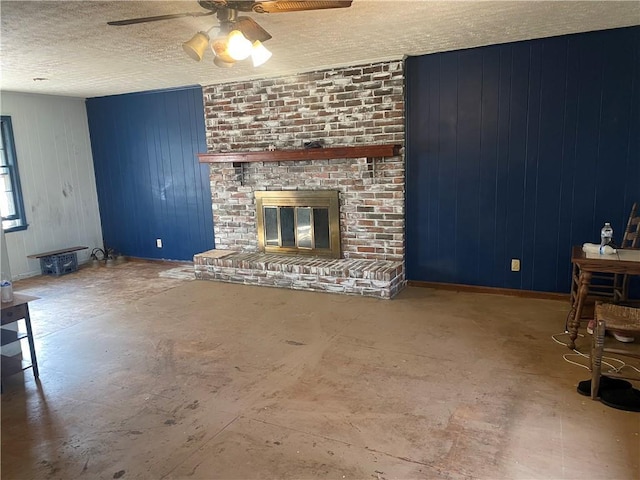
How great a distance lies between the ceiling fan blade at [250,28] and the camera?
2641 millimetres

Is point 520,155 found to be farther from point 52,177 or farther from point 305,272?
point 52,177

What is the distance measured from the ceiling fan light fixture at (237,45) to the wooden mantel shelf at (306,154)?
2.06 m

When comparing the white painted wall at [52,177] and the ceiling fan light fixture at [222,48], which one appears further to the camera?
the white painted wall at [52,177]

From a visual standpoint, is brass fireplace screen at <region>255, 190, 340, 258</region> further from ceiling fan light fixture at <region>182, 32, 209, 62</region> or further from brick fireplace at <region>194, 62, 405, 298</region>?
ceiling fan light fixture at <region>182, 32, 209, 62</region>

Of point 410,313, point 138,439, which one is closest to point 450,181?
point 410,313

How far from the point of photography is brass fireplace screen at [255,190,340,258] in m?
5.10

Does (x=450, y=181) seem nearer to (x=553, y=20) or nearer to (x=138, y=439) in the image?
(x=553, y=20)

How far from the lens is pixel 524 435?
2.31 m

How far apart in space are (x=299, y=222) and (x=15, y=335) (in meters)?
2.90

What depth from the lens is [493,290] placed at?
454cm

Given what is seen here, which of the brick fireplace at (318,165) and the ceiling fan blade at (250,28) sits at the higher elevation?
the ceiling fan blade at (250,28)

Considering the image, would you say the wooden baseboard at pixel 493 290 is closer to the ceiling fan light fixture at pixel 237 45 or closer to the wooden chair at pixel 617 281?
the wooden chair at pixel 617 281

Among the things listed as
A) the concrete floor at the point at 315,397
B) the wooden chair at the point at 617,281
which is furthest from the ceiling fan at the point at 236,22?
the wooden chair at the point at 617,281

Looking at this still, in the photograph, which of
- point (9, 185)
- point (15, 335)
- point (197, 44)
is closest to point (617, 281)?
point (197, 44)
